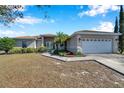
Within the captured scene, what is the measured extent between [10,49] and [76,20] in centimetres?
1182

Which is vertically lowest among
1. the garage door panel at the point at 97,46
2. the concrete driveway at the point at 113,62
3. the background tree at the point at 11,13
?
the concrete driveway at the point at 113,62

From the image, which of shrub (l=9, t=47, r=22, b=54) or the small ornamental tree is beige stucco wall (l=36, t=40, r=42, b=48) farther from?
the small ornamental tree

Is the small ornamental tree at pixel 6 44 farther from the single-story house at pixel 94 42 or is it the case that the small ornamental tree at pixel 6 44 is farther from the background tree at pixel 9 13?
the background tree at pixel 9 13

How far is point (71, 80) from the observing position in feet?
26.5

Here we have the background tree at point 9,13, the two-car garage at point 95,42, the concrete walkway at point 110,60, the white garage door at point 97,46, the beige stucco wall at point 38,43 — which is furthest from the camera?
the beige stucco wall at point 38,43

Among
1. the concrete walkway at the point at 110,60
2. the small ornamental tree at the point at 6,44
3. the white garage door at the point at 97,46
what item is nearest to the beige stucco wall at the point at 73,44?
the white garage door at the point at 97,46

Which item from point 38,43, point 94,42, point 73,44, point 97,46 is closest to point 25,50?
point 38,43

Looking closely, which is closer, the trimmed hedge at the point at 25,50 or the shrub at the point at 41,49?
the trimmed hedge at the point at 25,50

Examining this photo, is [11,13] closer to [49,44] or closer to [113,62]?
[113,62]

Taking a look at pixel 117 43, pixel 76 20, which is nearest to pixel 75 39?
pixel 76 20

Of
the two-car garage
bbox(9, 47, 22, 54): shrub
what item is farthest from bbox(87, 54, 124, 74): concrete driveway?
bbox(9, 47, 22, 54): shrub

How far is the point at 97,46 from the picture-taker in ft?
69.5

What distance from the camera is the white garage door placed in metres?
20.5

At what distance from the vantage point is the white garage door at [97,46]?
20.5 meters
